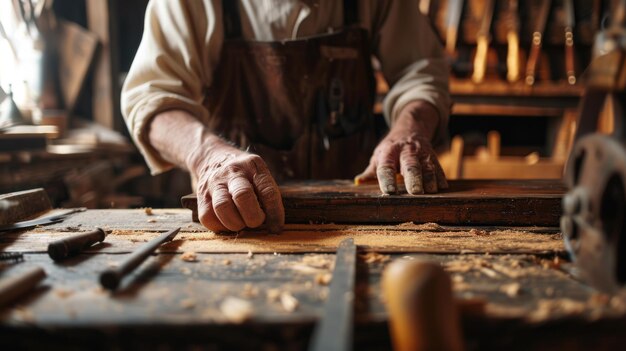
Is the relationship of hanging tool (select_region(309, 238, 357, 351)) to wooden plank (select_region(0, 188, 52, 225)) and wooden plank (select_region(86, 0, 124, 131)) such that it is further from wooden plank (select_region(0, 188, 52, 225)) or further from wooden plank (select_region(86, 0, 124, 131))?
wooden plank (select_region(86, 0, 124, 131))

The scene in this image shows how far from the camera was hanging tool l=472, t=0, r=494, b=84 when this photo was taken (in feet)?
15.4

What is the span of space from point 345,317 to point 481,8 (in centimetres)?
473

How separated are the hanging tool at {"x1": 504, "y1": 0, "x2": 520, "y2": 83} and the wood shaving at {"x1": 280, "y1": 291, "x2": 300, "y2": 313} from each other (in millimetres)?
4435

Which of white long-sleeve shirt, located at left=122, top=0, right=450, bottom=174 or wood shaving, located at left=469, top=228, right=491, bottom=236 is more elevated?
white long-sleeve shirt, located at left=122, top=0, right=450, bottom=174

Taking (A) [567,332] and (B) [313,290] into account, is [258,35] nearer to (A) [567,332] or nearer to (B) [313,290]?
(B) [313,290]

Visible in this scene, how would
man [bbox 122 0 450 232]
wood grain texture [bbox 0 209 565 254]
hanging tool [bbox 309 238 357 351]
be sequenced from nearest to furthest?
hanging tool [bbox 309 238 357 351] < wood grain texture [bbox 0 209 565 254] < man [bbox 122 0 450 232]

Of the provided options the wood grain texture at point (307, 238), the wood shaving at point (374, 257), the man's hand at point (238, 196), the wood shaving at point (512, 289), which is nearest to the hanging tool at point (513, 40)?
the wood grain texture at point (307, 238)

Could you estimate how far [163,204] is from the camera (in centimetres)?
440

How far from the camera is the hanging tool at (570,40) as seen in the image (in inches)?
184

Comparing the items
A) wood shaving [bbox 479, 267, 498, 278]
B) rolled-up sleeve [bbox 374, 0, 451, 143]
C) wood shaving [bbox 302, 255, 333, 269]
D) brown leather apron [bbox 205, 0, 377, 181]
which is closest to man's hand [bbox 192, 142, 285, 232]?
wood shaving [bbox 302, 255, 333, 269]

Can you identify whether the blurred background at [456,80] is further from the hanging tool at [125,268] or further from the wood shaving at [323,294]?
the wood shaving at [323,294]

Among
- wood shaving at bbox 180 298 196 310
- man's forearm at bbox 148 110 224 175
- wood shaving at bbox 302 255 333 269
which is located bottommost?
wood shaving at bbox 302 255 333 269

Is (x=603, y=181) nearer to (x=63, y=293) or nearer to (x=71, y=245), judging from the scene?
(x=63, y=293)

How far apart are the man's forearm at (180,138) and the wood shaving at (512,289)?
104 centimetres
